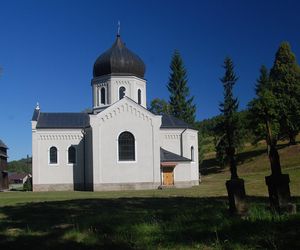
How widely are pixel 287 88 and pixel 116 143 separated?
29.7m

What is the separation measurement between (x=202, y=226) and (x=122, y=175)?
30584 millimetres

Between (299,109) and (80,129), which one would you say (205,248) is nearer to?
(80,129)

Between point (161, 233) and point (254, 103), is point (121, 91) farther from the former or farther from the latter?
point (161, 233)

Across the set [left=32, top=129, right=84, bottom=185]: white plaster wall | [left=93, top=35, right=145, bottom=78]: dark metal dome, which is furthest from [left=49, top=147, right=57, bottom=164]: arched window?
[left=93, top=35, right=145, bottom=78]: dark metal dome

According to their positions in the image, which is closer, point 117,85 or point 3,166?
point 117,85

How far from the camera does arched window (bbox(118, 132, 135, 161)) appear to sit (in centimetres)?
4031

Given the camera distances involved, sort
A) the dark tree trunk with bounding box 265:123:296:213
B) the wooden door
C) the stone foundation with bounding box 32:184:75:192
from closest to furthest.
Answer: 1. the dark tree trunk with bounding box 265:123:296:213
2. the wooden door
3. the stone foundation with bounding box 32:184:75:192

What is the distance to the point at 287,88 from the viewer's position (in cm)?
6038

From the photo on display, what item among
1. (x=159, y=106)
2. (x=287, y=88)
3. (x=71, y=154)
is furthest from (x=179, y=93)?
(x=71, y=154)

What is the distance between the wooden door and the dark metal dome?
9976 mm

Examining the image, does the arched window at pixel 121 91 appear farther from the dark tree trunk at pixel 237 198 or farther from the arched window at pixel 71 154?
the dark tree trunk at pixel 237 198

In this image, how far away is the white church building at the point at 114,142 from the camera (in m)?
40.0

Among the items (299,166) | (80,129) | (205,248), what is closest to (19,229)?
(205,248)

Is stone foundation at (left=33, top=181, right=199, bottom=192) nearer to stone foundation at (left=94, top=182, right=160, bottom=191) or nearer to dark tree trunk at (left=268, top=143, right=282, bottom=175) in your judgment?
stone foundation at (left=94, top=182, right=160, bottom=191)
